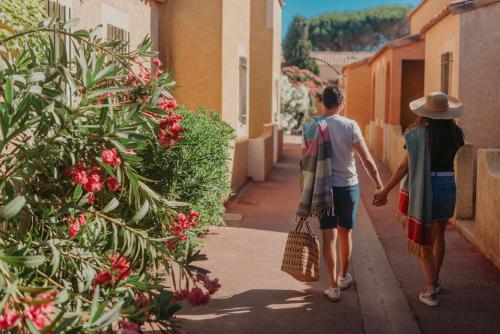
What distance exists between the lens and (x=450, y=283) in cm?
689

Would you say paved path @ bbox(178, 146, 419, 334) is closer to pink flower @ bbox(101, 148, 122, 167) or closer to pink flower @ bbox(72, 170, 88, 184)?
pink flower @ bbox(72, 170, 88, 184)

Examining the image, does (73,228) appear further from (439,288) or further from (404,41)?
(404,41)

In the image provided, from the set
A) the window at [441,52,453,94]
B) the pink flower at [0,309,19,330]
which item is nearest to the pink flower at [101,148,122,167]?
the pink flower at [0,309,19,330]

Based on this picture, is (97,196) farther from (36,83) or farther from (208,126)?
(208,126)

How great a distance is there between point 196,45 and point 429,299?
6.48 meters

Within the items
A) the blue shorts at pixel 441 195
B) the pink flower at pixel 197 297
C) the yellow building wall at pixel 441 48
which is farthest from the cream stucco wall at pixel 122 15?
the yellow building wall at pixel 441 48

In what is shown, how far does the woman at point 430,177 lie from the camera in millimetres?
6082

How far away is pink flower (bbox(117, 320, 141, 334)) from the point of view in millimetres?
3355

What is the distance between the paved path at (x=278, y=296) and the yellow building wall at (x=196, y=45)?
243cm

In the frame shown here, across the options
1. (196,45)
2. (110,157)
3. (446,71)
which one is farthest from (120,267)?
(446,71)

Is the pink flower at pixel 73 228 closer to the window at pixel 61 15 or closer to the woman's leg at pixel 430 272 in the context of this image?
the window at pixel 61 15

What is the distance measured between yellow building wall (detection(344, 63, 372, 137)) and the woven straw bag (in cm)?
2472

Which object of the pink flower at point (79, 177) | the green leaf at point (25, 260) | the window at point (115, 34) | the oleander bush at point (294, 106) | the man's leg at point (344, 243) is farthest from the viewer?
the oleander bush at point (294, 106)

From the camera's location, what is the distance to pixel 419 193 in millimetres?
6078
